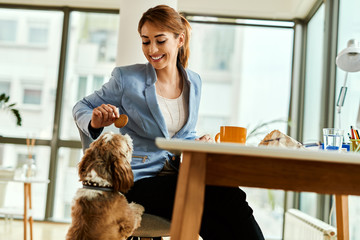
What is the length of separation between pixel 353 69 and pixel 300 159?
1311 millimetres

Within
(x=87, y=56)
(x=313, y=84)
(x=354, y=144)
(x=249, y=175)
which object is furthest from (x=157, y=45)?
(x=87, y=56)

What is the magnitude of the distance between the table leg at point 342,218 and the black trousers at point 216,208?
0.26m

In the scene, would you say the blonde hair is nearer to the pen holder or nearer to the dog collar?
the dog collar

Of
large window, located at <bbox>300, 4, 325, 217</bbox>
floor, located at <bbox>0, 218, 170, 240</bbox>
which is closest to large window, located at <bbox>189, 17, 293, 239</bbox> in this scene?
large window, located at <bbox>300, 4, 325, 217</bbox>

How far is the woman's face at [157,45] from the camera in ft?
5.93

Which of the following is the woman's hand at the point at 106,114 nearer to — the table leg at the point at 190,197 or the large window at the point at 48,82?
the table leg at the point at 190,197

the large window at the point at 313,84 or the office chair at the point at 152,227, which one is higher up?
the large window at the point at 313,84

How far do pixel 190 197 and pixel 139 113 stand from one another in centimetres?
79

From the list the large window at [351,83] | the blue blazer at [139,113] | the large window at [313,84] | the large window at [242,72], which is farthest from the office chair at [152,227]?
the large window at [242,72]

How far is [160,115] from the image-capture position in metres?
1.72

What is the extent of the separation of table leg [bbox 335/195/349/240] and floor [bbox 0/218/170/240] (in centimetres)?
341

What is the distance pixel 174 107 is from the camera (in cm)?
186

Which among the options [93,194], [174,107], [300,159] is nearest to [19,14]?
[174,107]

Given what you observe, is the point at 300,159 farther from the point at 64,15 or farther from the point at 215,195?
the point at 64,15
